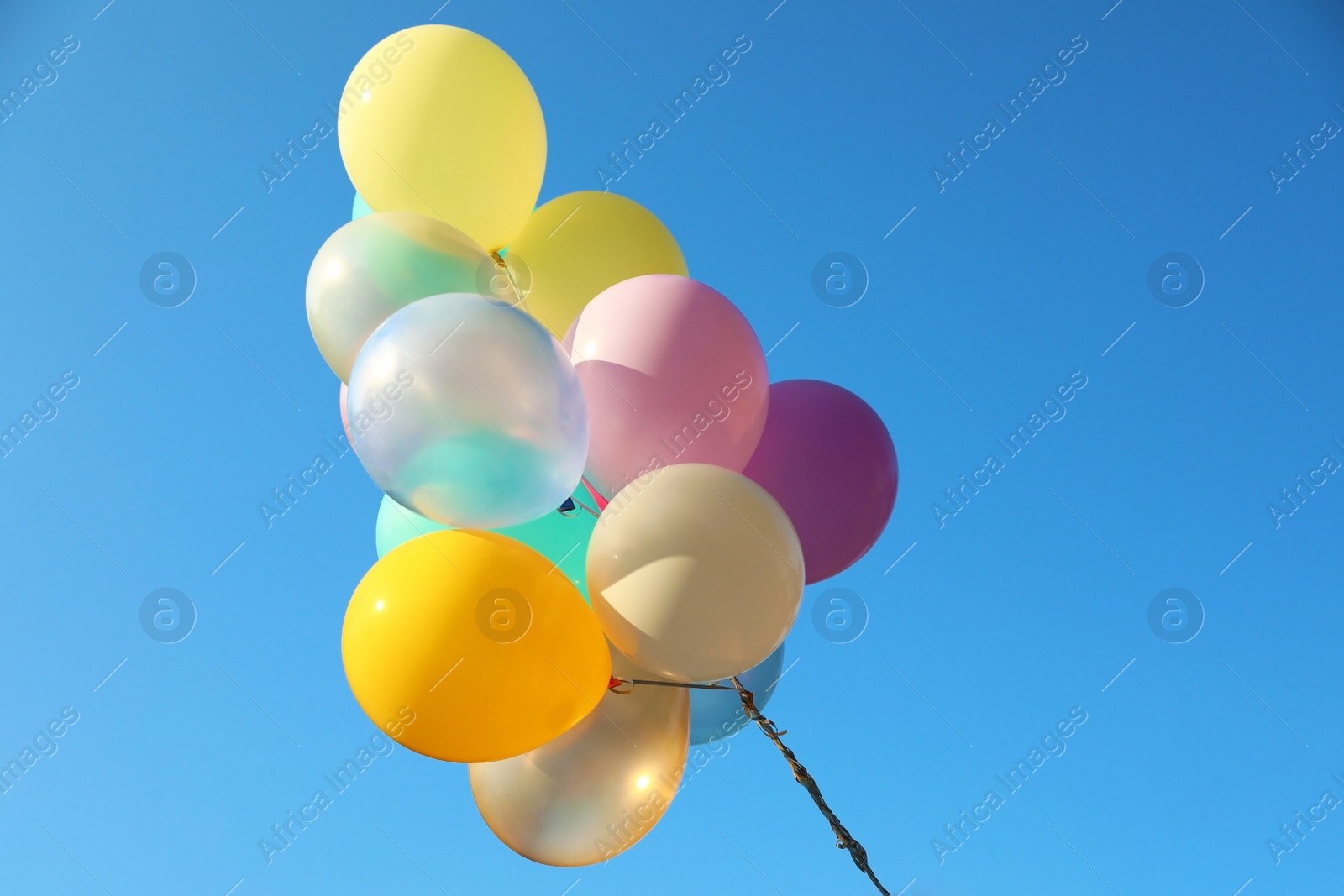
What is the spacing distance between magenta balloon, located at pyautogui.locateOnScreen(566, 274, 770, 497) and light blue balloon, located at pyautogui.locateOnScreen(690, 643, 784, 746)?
2.99 feet

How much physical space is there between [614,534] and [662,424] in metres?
0.39

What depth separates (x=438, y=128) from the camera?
2.72 metres

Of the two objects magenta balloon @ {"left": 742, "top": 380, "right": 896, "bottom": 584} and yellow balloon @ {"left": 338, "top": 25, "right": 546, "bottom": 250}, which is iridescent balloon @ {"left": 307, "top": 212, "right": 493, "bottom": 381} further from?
magenta balloon @ {"left": 742, "top": 380, "right": 896, "bottom": 584}

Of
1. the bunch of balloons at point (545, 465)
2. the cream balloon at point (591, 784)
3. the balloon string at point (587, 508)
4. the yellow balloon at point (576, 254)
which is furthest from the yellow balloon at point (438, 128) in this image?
the cream balloon at point (591, 784)

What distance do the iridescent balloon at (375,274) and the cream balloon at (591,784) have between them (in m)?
1.27

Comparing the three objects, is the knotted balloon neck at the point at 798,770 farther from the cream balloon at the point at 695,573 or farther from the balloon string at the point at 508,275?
the balloon string at the point at 508,275

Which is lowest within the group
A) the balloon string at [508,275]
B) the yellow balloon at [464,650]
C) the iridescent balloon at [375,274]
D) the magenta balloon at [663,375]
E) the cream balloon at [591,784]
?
the cream balloon at [591,784]

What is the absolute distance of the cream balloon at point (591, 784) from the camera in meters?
2.49

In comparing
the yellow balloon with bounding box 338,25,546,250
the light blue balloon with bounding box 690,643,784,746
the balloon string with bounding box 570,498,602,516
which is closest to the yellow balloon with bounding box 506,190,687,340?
the yellow balloon with bounding box 338,25,546,250

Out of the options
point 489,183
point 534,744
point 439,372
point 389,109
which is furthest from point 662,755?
point 389,109

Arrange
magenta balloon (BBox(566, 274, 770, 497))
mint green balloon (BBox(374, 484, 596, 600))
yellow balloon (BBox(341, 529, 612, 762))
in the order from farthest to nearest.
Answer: mint green balloon (BBox(374, 484, 596, 600)), magenta balloon (BBox(566, 274, 770, 497)), yellow balloon (BBox(341, 529, 612, 762))

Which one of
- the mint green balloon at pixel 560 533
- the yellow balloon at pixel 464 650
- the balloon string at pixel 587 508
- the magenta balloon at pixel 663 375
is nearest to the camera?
the yellow balloon at pixel 464 650

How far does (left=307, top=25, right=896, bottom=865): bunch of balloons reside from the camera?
2.12 meters

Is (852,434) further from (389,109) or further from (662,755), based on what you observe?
(389,109)
